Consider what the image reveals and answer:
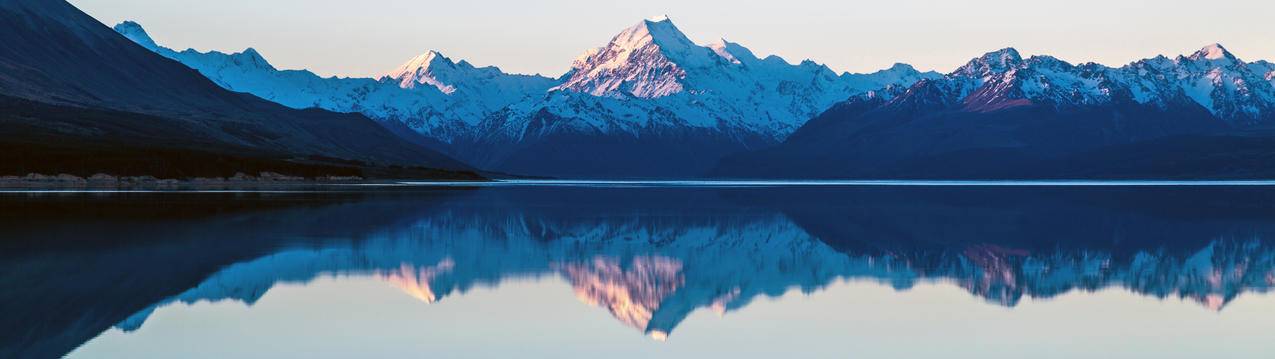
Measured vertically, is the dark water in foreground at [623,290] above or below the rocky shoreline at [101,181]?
below

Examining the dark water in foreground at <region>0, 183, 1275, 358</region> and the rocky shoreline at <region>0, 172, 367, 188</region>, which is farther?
the rocky shoreline at <region>0, 172, 367, 188</region>

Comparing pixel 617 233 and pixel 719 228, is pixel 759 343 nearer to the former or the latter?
pixel 617 233

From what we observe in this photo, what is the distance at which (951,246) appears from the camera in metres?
58.4

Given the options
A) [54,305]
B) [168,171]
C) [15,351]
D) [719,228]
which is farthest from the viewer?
[168,171]

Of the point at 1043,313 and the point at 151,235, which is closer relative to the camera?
the point at 1043,313

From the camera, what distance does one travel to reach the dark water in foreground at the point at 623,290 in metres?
29.0

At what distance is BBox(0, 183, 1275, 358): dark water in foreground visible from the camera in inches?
1142

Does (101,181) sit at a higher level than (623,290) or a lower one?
higher

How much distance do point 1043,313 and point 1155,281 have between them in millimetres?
10479

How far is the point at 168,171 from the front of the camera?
19575 centimetres

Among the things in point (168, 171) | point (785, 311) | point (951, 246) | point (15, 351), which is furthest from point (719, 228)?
point (168, 171)

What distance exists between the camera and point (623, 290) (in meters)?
40.0

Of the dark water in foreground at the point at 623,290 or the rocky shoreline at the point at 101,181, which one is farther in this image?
the rocky shoreline at the point at 101,181

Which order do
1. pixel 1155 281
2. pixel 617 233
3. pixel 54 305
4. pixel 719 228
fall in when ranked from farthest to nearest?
pixel 719 228 → pixel 617 233 → pixel 1155 281 → pixel 54 305
